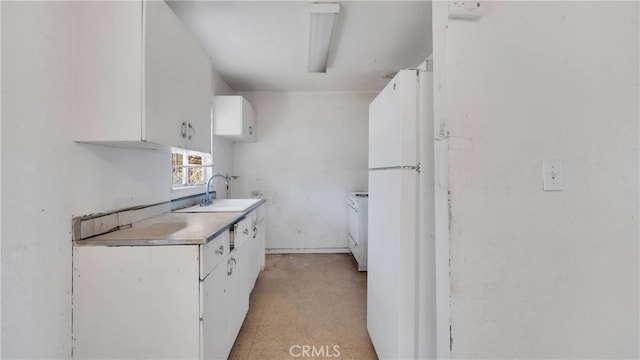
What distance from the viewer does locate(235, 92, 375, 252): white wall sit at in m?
3.90

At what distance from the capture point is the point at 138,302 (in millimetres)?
1165

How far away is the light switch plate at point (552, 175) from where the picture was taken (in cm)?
105

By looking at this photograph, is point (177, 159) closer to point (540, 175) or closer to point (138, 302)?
point (138, 302)

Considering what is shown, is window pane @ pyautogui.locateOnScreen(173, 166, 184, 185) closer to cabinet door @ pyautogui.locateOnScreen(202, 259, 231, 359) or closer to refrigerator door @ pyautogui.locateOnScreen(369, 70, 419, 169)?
cabinet door @ pyautogui.locateOnScreen(202, 259, 231, 359)

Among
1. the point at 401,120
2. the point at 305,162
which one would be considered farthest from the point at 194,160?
the point at 401,120

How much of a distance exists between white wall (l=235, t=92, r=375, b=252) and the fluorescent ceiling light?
1.03 m

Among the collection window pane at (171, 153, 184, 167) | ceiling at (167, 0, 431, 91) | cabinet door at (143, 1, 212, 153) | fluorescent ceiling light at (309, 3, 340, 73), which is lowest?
window pane at (171, 153, 184, 167)

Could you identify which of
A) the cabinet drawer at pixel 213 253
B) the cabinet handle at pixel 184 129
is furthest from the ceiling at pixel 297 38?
the cabinet drawer at pixel 213 253

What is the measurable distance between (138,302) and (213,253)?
0.36m

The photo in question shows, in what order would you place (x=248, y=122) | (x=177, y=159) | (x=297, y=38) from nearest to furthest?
(x=297, y=38) < (x=177, y=159) < (x=248, y=122)

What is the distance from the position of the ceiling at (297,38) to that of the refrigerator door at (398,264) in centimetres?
137

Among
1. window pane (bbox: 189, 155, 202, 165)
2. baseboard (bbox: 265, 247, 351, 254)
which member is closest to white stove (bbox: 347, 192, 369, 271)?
baseboard (bbox: 265, 247, 351, 254)

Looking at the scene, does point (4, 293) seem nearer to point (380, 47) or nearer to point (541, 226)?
point (541, 226)

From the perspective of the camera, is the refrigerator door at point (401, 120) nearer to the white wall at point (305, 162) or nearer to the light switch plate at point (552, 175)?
the light switch plate at point (552, 175)
